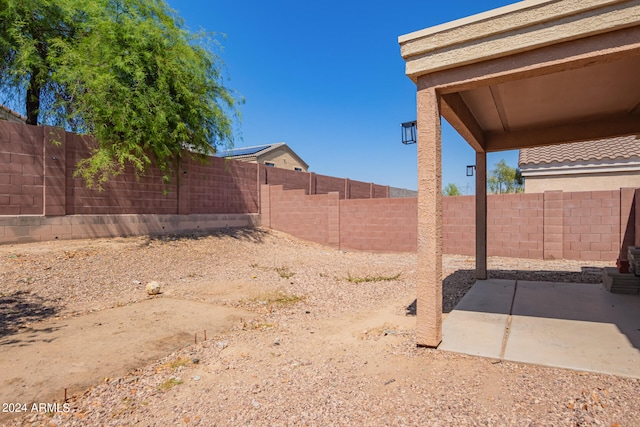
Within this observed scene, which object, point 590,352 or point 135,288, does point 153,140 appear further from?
point 590,352

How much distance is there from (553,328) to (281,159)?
25.2 meters

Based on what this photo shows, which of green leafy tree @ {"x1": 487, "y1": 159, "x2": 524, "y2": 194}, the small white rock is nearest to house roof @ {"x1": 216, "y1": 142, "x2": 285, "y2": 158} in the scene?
green leafy tree @ {"x1": 487, "y1": 159, "x2": 524, "y2": 194}

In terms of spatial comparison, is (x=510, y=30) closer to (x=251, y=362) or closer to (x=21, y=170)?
(x=251, y=362)

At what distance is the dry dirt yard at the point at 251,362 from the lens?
2.87 metres

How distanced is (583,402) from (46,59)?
14.1 meters

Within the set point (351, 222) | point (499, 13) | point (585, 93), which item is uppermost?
point (499, 13)

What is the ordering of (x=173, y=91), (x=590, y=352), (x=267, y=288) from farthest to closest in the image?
(x=173, y=91) → (x=267, y=288) → (x=590, y=352)

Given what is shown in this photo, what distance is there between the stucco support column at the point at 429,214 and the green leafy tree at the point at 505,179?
27049 mm

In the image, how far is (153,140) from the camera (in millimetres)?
10938

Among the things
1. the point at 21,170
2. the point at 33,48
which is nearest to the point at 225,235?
the point at 21,170

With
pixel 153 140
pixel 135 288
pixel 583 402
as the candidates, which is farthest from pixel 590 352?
pixel 153 140

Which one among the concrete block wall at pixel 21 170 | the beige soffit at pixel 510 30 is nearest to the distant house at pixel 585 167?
the beige soffit at pixel 510 30

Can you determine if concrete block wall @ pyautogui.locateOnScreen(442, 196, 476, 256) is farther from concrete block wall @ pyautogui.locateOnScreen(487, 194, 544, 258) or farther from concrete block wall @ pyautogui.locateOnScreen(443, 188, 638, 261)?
concrete block wall @ pyautogui.locateOnScreen(487, 194, 544, 258)

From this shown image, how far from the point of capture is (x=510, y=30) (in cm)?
344
